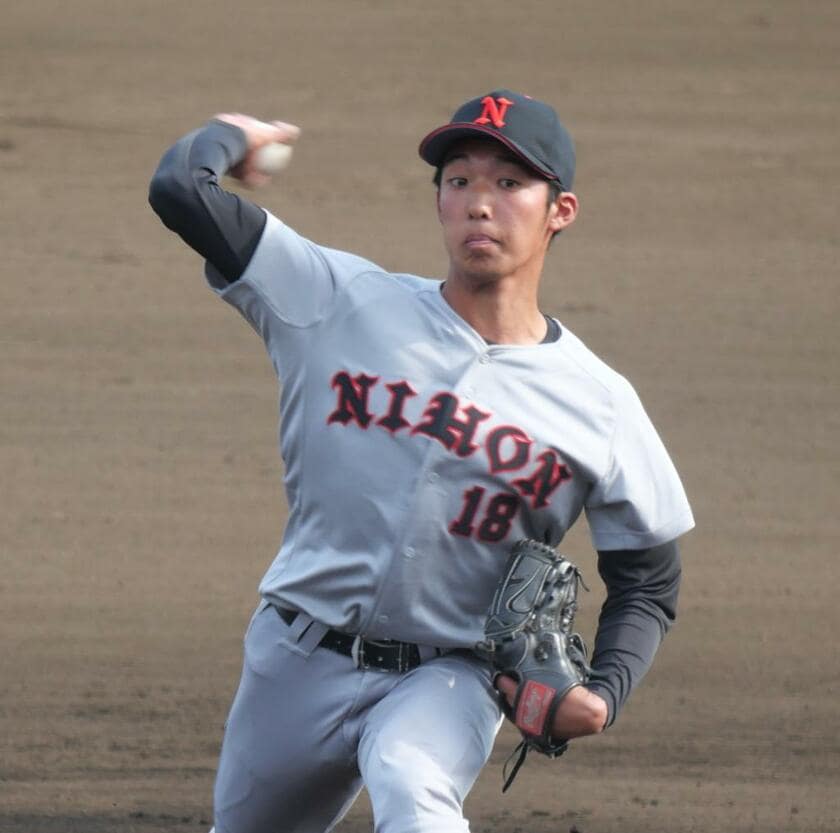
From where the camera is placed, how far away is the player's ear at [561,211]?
12.1ft

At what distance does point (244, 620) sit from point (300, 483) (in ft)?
10.1

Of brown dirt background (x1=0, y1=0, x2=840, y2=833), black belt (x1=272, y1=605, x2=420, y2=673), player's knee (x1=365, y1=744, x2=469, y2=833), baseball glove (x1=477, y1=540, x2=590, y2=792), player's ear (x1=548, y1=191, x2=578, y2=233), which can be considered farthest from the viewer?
brown dirt background (x1=0, y1=0, x2=840, y2=833)

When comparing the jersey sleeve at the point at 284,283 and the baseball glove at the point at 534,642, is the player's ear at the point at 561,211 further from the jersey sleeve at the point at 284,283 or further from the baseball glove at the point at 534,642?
the baseball glove at the point at 534,642

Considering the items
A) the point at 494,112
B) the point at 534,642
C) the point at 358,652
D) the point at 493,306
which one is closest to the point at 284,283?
the point at 493,306

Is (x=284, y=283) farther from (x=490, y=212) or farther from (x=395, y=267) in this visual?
(x=395, y=267)

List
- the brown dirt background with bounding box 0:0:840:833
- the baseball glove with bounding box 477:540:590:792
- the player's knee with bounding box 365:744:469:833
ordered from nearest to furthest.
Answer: the player's knee with bounding box 365:744:469:833
the baseball glove with bounding box 477:540:590:792
the brown dirt background with bounding box 0:0:840:833

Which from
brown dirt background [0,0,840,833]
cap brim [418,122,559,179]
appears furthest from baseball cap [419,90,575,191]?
brown dirt background [0,0,840,833]

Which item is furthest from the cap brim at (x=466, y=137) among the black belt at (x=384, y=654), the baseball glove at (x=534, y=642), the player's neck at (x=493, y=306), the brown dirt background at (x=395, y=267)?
the brown dirt background at (x=395, y=267)

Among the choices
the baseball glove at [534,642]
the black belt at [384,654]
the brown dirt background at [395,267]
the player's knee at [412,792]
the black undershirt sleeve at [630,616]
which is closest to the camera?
the player's knee at [412,792]

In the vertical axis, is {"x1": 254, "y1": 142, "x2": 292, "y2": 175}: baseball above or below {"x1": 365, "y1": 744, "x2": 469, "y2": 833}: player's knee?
above

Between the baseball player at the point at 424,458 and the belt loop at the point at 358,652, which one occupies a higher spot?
the baseball player at the point at 424,458

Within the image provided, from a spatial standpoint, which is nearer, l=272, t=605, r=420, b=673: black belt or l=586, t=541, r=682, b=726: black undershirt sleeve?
l=586, t=541, r=682, b=726: black undershirt sleeve

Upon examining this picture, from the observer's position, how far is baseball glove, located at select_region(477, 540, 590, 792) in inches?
133

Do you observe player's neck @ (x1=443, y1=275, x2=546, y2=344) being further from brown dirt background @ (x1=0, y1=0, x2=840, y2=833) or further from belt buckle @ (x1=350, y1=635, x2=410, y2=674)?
brown dirt background @ (x1=0, y1=0, x2=840, y2=833)
